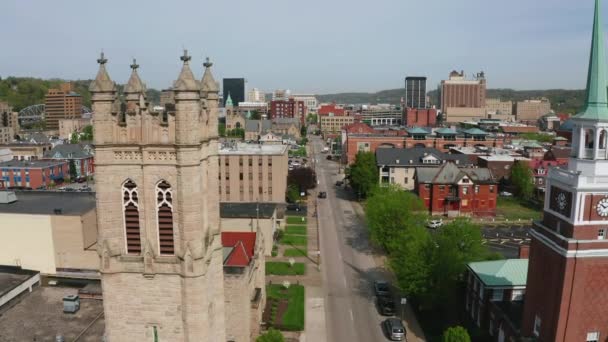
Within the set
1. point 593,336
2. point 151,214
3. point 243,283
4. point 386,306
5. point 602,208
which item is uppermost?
point 151,214

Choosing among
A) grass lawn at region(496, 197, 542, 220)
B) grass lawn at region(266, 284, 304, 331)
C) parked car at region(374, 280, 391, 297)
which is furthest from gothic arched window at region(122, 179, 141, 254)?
grass lawn at region(496, 197, 542, 220)

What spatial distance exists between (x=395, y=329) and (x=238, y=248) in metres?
14.2

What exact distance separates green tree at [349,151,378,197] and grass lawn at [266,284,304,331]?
38.9 m

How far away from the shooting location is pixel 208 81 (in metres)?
21.0

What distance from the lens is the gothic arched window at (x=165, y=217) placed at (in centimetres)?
1864

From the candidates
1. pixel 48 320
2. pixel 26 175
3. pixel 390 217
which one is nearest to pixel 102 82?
pixel 48 320

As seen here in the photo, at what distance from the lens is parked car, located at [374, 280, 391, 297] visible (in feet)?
145

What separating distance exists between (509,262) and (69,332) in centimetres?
3273

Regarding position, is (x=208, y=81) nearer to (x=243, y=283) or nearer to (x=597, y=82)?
(x=243, y=283)

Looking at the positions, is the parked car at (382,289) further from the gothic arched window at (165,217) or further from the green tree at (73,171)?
the green tree at (73,171)

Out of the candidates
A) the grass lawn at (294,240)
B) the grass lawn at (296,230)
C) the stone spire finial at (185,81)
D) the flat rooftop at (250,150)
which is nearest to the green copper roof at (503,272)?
the grass lawn at (294,240)

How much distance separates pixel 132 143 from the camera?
721 inches

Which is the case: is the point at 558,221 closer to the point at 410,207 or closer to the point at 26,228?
the point at 410,207

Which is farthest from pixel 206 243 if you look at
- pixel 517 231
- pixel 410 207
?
pixel 517 231
